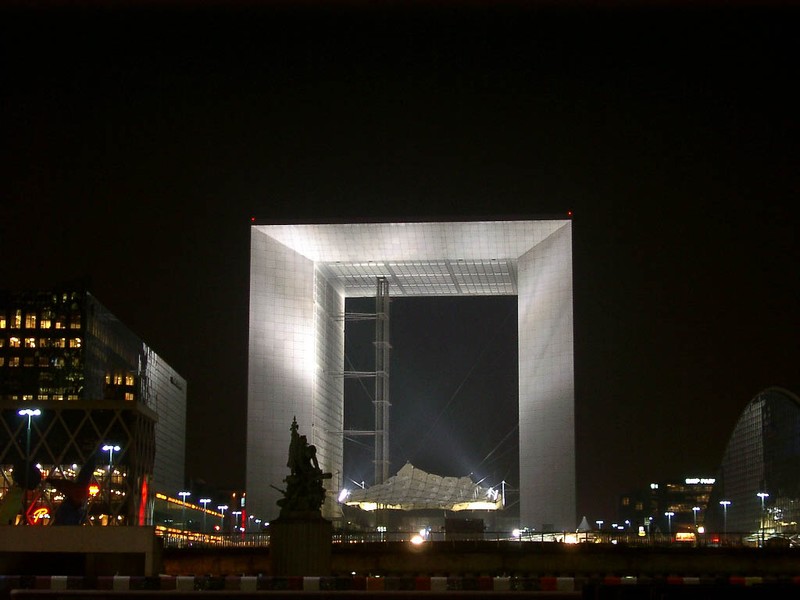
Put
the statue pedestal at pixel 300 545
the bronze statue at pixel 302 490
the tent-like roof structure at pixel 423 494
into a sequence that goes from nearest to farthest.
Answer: the statue pedestal at pixel 300 545 → the bronze statue at pixel 302 490 → the tent-like roof structure at pixel 423 494

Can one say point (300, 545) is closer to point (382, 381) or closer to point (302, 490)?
point (302, 490)

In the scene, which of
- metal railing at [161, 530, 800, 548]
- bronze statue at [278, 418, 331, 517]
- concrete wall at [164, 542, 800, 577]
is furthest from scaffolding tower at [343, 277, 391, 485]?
bronze statue at [278, 418, 331, 517]

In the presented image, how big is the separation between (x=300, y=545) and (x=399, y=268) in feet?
108

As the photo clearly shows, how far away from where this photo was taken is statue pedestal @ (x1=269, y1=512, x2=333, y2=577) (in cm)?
Result: 3166

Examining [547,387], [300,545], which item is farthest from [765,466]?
[300,545]

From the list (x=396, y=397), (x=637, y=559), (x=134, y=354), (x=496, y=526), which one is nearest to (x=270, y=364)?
(x=396, y=397)

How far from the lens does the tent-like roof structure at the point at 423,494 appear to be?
6191 cm

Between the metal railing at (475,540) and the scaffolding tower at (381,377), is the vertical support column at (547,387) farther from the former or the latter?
the scaffolding tower at (381,377)

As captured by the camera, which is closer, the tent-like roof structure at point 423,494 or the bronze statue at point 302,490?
the bronze statue at point 302,490

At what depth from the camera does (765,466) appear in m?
83.0

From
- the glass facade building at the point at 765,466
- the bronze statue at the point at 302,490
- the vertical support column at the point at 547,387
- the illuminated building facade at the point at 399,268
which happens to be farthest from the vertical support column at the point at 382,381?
the bronze statue at the point at 302,490

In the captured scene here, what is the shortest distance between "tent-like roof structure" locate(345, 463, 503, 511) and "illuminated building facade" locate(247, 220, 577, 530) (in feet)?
7.65

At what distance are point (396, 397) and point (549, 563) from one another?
3114 centimetres

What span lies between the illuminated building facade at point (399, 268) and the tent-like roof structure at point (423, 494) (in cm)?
233
